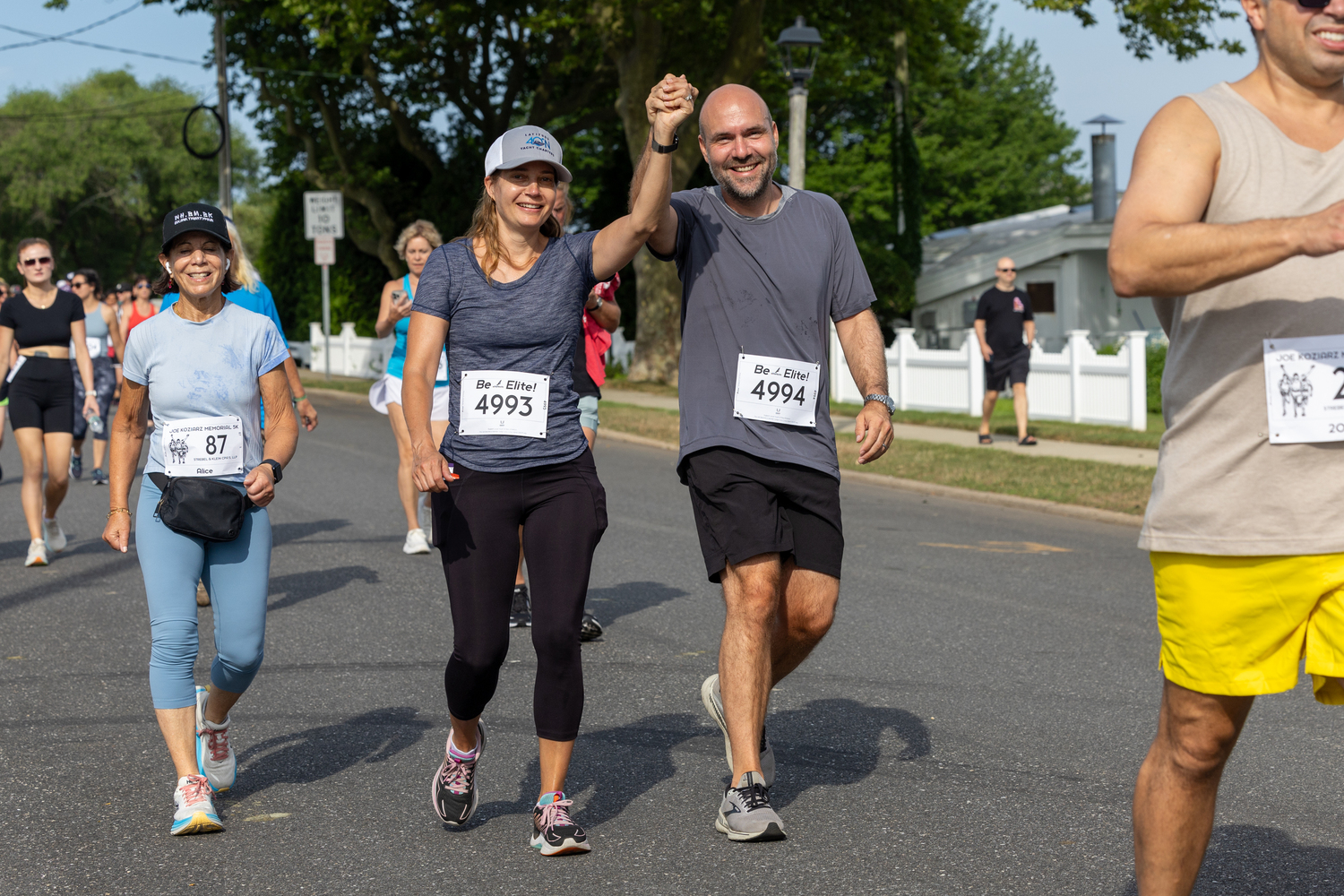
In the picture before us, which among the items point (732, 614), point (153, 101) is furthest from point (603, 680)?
point (153, 101)

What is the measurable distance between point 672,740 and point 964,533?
19.3 feet

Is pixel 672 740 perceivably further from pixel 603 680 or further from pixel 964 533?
pixel 964 533

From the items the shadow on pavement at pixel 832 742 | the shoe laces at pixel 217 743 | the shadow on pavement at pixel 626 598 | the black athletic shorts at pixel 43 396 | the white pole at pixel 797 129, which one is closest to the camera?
the shoe laces at pixel 217 743

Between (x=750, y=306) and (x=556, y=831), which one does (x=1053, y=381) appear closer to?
(x=750, y=306)

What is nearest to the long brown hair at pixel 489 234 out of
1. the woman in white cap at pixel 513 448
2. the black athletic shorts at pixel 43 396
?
the woman in white cap at pixel 513 448

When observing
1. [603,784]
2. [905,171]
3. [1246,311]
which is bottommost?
[603,784]

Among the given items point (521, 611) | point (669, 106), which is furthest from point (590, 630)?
point (669, 106)

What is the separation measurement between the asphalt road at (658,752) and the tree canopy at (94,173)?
59.1 m

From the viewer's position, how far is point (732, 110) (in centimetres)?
439

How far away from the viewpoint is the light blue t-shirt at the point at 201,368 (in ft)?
14.9

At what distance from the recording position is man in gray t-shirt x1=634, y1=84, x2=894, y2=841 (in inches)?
173

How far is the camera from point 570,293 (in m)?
4.30

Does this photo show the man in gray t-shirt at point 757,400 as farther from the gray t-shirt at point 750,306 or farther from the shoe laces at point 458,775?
the shoe laces at point 458,775

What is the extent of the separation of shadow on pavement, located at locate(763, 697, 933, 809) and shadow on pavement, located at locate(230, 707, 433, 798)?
1258 mm
